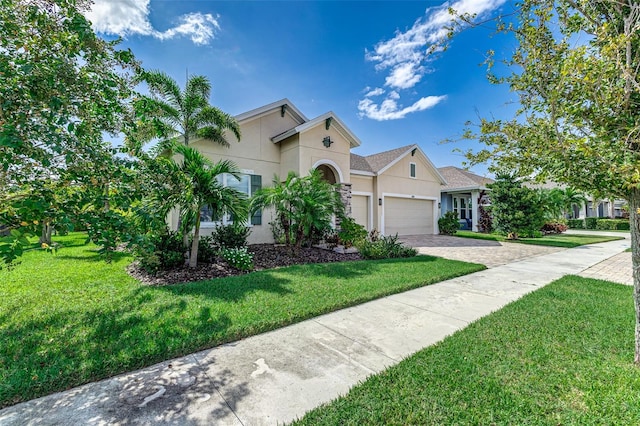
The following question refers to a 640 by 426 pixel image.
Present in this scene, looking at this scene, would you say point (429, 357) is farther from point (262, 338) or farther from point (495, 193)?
point (495, 193)

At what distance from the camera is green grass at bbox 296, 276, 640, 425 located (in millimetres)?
2268

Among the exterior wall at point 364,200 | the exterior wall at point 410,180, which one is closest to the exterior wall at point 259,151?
the exterior wall at point 364,200

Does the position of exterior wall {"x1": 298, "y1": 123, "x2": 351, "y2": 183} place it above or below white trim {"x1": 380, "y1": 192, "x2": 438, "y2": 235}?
above

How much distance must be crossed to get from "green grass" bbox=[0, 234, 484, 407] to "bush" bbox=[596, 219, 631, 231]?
1160 inches

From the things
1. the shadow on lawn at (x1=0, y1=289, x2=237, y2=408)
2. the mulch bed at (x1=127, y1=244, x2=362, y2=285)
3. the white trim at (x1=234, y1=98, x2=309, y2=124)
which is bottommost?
the shadow on lawn at (x1=0, y1=289, x2=237, y2=408)

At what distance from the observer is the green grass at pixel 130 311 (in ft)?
9.76

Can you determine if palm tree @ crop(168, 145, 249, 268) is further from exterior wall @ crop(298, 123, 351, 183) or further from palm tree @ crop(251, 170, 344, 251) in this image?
exterior wall @ crop(298, 123, 351, 183)

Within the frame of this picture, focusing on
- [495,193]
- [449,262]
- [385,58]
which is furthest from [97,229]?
[495,193]

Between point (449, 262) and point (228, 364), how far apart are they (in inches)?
313

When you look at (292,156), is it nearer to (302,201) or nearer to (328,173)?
(328,173)

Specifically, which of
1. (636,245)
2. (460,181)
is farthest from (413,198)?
(636,245)

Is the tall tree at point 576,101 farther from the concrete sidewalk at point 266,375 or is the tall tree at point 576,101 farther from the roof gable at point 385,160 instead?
the roof gable at point 385,160

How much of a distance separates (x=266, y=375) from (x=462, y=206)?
2559 centimetres

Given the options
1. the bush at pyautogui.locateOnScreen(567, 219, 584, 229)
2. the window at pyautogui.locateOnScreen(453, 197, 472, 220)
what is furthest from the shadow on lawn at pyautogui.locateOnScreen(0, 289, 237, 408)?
the bush at pyautogui.locateOnScreen(567, 219, 584, 229)
